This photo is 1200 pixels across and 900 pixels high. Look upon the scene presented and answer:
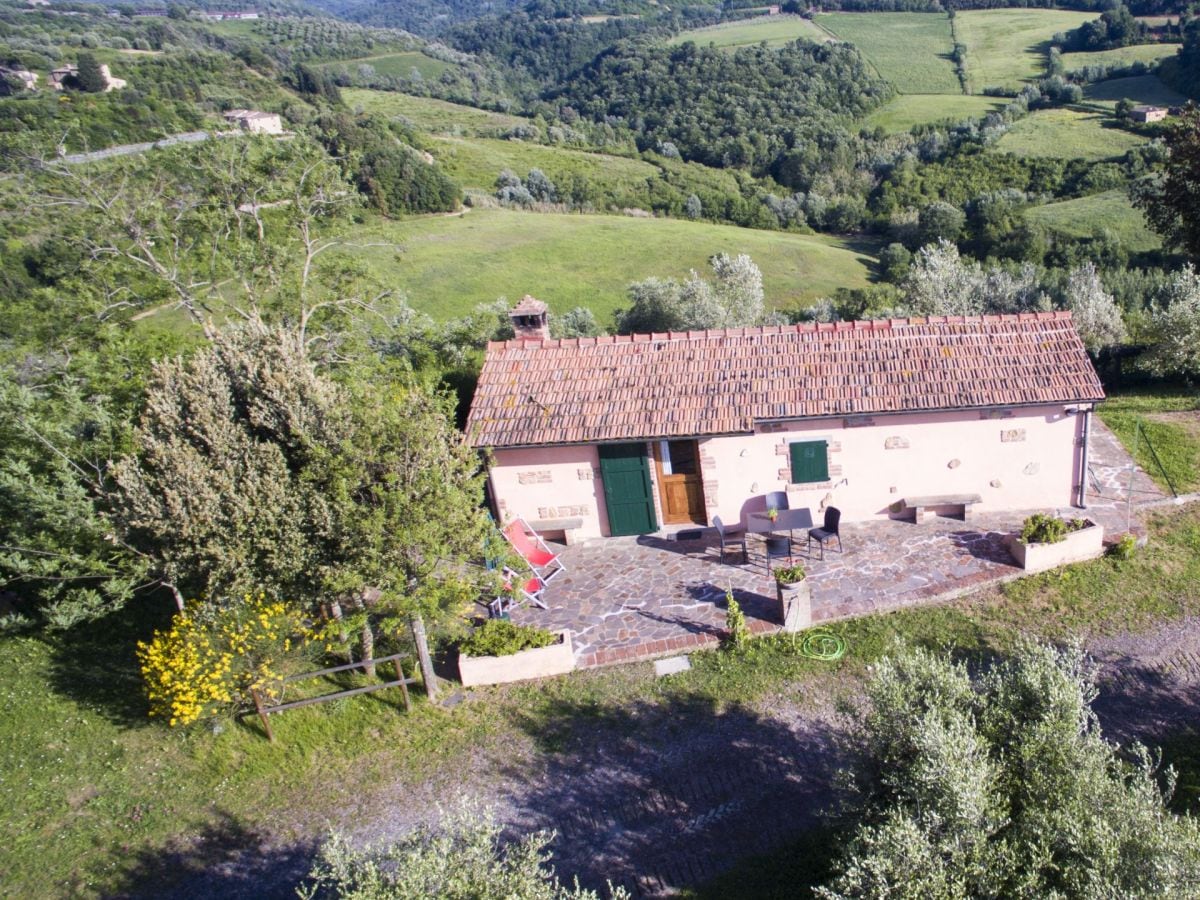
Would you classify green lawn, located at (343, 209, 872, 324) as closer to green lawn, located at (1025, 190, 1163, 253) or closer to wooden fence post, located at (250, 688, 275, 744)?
green lawn, located at (1025, 190, 1163, 253)

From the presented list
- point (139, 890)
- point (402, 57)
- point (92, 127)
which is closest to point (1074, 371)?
point (139, 890)

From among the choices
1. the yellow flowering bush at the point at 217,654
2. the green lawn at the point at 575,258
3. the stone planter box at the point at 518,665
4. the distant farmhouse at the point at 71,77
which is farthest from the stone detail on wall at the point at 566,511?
the distant farmhouse at the point at 71,77

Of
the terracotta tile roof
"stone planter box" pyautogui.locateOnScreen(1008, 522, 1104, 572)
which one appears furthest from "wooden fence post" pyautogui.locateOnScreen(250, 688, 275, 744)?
"stone planter box" pyautogui.locateOnScreen(1008, 522, 1104, 572)

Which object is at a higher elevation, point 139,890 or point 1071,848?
point 1071,848

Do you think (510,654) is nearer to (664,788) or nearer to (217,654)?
(664,788)

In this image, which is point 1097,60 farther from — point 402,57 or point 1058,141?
point 402,57

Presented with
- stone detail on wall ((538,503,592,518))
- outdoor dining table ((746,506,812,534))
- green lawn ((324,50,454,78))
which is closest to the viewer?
outdoor dining table ((746,506,812,534))

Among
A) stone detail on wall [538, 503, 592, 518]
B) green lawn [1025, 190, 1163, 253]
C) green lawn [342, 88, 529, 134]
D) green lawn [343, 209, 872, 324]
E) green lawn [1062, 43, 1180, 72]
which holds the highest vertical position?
green lawn [342, 88, 529, 134]
